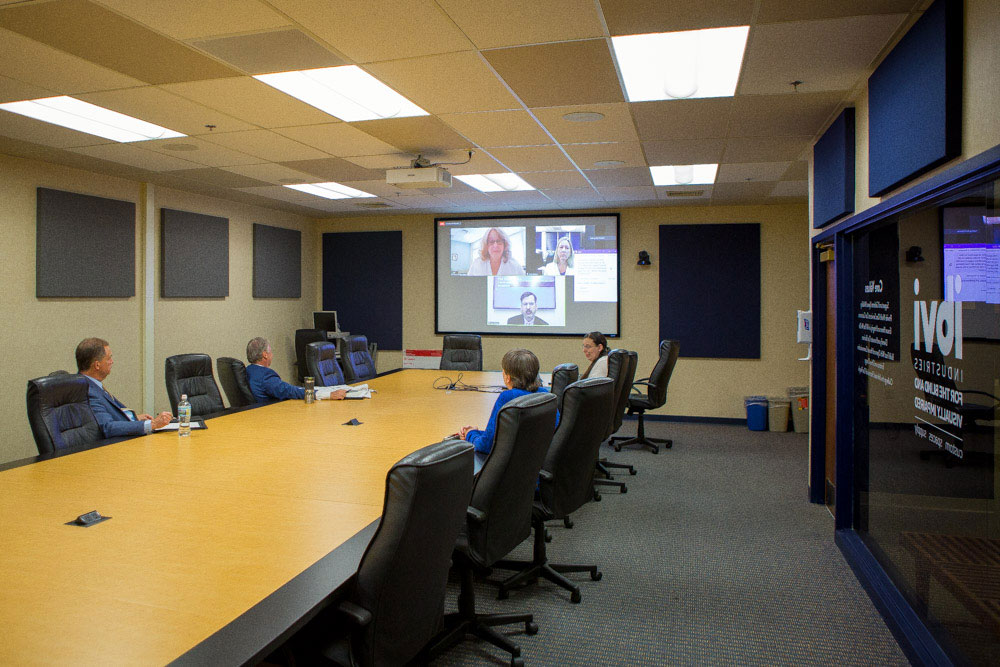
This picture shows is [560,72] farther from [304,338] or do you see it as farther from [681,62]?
[304,338]

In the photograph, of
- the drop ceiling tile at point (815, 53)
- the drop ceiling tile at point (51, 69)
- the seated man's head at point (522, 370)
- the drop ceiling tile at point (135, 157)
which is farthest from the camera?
the drop ceiling tile at point (135, 157)

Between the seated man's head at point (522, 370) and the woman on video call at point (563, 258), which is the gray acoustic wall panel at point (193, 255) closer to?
the woman on video call at point (563, 258)

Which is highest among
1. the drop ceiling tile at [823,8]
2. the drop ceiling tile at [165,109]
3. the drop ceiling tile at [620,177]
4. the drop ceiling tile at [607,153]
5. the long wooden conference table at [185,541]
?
the drop ceiling tile at [620,177]

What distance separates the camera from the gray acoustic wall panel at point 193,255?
672cm

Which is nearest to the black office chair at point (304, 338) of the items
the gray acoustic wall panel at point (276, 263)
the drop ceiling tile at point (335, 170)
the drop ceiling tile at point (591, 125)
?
the gray acoustic wall panel at point (276, 263)

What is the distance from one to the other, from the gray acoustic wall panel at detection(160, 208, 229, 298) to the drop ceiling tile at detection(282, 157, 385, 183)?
5.78 ft

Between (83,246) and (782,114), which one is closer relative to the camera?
(782,114)

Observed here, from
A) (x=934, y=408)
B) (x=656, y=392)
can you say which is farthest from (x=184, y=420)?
(x=656, y=392)

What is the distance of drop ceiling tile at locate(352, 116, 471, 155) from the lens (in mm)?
4324

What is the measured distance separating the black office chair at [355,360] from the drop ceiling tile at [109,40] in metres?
3.48

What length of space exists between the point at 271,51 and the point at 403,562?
2471 mm

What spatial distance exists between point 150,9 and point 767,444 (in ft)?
21.5

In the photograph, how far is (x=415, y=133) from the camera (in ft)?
15.2

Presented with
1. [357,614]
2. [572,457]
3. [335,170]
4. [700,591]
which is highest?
[335,170]
